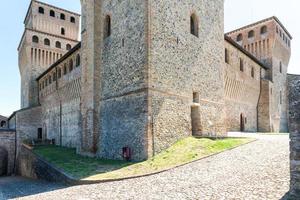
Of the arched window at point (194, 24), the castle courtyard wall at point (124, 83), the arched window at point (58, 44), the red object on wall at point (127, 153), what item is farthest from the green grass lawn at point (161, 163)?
the arched window at point (58, 44)

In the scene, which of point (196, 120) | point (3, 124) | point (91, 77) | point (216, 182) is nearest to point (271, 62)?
point (196, 120)

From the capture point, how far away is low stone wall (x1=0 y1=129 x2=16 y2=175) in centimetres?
2525

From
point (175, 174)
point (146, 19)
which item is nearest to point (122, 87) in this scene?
point (146, 19)

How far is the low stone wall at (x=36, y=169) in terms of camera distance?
1158 cm

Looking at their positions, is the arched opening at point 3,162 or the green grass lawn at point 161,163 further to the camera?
the arched opening at point 3,162

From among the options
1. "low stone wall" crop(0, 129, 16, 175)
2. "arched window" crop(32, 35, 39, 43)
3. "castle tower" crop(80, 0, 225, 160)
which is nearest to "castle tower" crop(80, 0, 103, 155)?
"castle tower" crop(80, 0, 225, 160)

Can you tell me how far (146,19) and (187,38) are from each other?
3128 mm

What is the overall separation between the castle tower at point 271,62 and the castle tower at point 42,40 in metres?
22.2

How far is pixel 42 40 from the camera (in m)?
32.6

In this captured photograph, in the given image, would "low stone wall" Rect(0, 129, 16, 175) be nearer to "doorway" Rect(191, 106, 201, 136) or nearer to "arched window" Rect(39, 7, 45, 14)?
"arched window" Rect(39, 7, 45, 14)

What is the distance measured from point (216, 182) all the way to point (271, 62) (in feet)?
82.0

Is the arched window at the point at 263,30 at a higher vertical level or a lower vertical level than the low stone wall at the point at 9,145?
higher

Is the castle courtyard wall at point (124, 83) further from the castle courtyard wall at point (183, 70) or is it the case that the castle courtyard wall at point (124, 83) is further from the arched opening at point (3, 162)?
the arched opening at point (3, 162)

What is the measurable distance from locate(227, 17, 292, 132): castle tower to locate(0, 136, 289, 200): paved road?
694 inches
